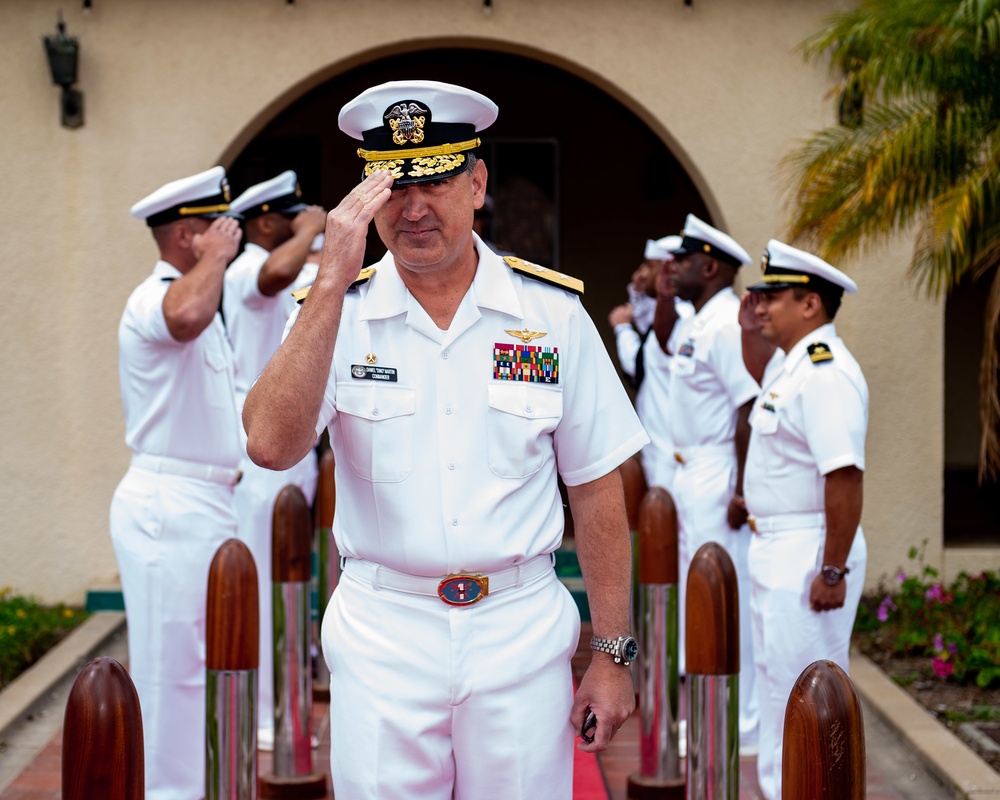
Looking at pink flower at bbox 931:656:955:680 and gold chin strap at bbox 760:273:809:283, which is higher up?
gold chin strap at bbox 760:273:809:283

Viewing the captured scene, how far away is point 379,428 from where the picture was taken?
2740mm

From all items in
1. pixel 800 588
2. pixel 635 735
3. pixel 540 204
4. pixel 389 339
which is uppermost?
pixel 540 204

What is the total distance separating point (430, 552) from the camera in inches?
106

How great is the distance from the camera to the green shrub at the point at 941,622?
22.0 feet

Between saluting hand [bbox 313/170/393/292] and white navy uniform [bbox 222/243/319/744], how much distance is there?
11.2 feet

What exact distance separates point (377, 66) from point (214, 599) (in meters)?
6.74

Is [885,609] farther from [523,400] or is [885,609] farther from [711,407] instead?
[523,400]

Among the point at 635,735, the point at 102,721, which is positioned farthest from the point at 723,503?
the point at 102,721

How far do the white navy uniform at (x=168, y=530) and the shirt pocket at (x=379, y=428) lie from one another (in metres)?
2.09

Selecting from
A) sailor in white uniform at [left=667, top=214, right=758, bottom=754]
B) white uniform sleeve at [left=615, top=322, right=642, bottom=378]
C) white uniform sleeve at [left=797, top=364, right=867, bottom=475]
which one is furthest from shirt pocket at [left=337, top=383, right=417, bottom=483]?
white uniform sleeve at [left=615, top=322, right=642, bottom=378]

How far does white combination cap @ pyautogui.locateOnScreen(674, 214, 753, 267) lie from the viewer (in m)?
6.76

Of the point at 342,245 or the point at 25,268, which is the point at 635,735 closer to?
the point at 342,245

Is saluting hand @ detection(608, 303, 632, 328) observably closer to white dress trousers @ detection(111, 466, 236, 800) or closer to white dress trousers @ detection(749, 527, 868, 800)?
white dress trousers @ detection(749, 527, 868, 800)

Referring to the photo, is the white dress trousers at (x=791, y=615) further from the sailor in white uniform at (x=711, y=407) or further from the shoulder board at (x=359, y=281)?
the shoulder board at (x=359, y=281)
